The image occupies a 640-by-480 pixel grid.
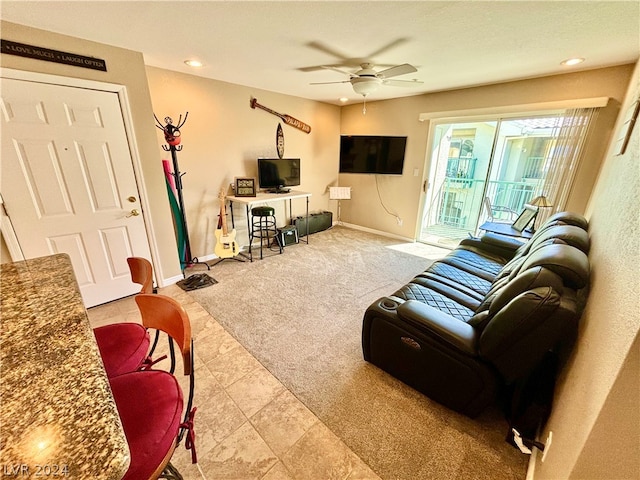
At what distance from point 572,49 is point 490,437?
3126 millimetres

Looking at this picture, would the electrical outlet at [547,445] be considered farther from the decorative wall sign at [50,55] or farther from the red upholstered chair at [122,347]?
the decorative wall sign at [50,55]

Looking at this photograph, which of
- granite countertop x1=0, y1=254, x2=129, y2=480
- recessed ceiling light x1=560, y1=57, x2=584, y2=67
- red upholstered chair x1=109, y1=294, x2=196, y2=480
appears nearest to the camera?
granite countertop x1=0, y1=254, x2=129, y2=480

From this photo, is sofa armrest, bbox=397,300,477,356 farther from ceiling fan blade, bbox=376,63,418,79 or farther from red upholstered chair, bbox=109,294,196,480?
ceiling fan blade, bbox=376,63,418,79

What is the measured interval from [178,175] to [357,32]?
247 cm

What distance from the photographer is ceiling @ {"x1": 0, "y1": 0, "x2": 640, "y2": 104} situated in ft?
5.43

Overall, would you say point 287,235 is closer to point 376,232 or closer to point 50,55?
point 376,232

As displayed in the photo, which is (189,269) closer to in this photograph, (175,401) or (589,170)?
(175,401)

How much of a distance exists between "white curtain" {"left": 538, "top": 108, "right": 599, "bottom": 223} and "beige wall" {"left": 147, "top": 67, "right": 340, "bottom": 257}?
3579mm

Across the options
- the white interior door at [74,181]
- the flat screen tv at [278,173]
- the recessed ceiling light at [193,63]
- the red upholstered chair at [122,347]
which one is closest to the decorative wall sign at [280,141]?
the flat screen tv at [278,173]

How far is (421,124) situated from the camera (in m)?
4.19

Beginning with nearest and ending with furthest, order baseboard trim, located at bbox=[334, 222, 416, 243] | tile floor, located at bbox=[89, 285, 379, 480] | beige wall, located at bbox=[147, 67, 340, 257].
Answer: tile floor, located at bbox=[89, 285, 379, 480] → beige wall, located at bbox=[147, 67, 340, 257] → baseboard trim, located at bbox=[334, 222, 416, 243]

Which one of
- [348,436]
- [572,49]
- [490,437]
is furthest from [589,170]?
[348,436]

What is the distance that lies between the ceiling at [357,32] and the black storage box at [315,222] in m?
2.45

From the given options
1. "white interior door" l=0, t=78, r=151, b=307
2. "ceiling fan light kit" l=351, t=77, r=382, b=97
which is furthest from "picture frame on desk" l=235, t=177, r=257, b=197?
"ceiling fan light kit" l=351, t=77, r=382, b=97
